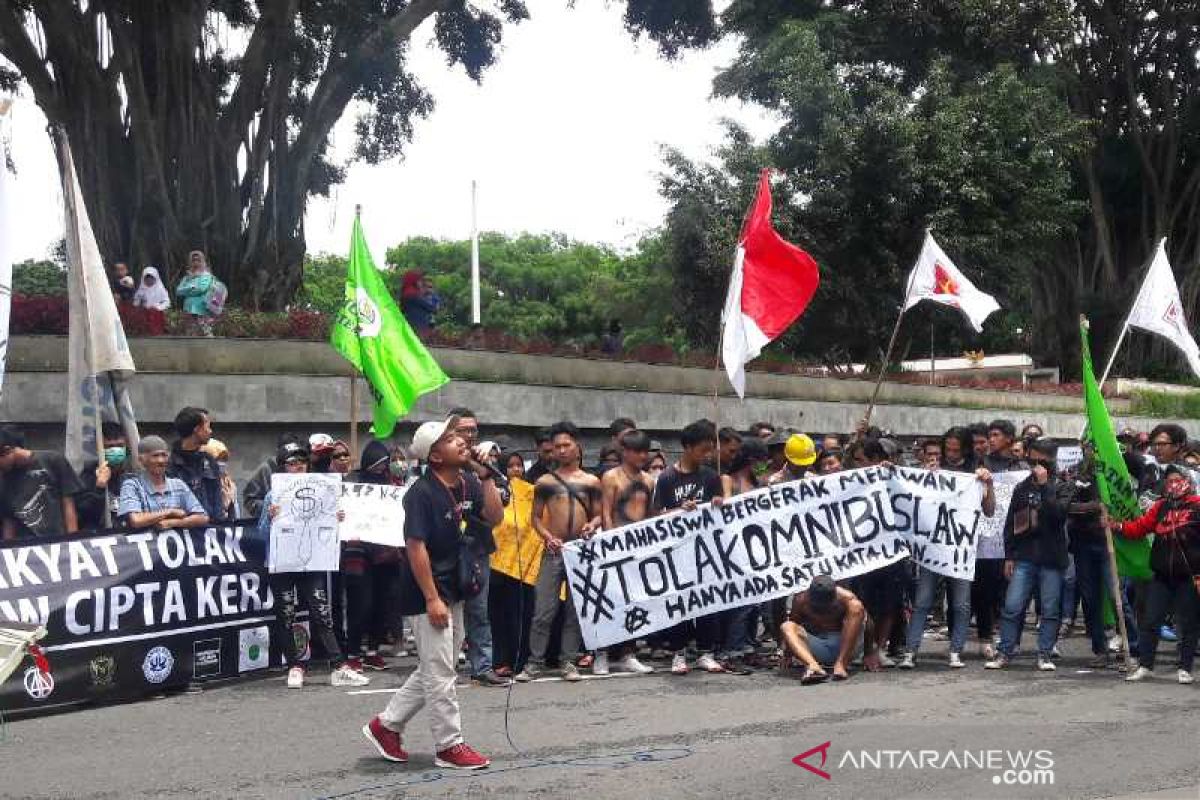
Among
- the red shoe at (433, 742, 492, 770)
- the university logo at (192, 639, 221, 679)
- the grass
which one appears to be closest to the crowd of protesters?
the university logo at (192, 639, 221, 679)

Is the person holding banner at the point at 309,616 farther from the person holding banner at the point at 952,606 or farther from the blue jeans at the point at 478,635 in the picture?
the person holding banner at the point at 952,606

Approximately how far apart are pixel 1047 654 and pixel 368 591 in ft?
15.9

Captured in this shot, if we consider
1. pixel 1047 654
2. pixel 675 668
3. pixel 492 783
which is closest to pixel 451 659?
pixel 492 783

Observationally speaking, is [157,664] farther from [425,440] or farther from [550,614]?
[425,440]

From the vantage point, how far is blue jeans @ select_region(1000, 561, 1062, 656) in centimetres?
1100

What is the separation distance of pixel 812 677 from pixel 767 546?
4.01 feet

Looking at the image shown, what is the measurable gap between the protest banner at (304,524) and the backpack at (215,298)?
9.72 meters

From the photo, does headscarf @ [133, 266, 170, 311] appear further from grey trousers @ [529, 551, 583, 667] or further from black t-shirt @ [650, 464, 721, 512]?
black t-shirt @ [650, 464, 721, 512]

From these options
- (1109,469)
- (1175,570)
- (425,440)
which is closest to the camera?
(425,440)

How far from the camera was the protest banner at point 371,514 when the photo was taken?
11.0 meters

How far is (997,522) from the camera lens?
11.5 meters

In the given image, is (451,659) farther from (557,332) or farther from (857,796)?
(557,332)

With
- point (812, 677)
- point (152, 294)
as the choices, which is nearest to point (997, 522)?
point (812, 677)

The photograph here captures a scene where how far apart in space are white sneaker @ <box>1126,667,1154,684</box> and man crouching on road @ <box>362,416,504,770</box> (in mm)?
5007
